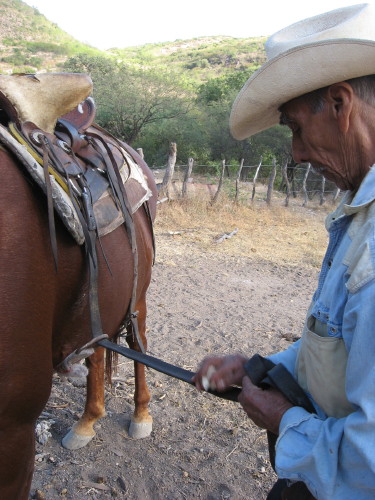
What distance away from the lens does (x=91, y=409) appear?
2.69 m

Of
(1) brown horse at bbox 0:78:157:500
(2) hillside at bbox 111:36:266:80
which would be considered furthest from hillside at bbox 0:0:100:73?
(1) brown horse at bbox 0:78:157:500

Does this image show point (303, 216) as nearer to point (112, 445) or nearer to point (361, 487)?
point (112, 445)

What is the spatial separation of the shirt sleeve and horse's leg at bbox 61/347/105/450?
74.4 inches

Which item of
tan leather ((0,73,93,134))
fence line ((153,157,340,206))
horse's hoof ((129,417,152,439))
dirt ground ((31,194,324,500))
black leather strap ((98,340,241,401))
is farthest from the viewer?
fence line ((153,157,340,206))

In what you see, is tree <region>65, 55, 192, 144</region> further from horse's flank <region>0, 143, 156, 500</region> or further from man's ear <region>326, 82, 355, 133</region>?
man's ear <region>326, 82, 355, 133</region>

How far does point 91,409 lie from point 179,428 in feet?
1.97

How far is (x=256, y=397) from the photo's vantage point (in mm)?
1048

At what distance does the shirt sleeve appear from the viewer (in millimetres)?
783

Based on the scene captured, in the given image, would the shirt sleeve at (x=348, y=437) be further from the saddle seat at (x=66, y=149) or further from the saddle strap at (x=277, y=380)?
the saddle seat at (x=66, y=149)

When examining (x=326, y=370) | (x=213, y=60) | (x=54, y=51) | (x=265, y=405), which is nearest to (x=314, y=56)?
(x=326, y=370)

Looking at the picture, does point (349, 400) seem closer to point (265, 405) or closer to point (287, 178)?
point (265, 405)

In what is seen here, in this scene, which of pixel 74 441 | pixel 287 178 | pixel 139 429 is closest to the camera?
pixel 74 441

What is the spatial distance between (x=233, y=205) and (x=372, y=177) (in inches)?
394

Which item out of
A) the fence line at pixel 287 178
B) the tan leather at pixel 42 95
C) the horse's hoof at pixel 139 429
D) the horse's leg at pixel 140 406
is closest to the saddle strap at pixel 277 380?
the tan leather at pixel 42 95
